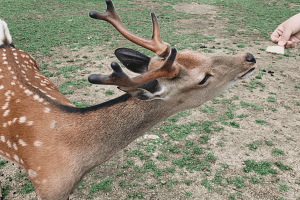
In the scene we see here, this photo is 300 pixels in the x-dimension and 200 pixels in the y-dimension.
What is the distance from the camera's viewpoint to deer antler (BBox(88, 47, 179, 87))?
190 cm

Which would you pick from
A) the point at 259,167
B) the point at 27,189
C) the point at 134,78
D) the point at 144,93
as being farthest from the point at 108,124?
the point at 259,167

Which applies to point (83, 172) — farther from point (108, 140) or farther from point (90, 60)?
point (90, 60)

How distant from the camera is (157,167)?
3906 mm

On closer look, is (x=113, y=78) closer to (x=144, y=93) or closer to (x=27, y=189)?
(x=144, y=93)

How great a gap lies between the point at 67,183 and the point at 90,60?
17.0ft

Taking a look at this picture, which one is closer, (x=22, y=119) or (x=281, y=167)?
(x=22, y=119)

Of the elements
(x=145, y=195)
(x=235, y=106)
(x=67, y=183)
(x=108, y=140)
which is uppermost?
(x=108, y=140)

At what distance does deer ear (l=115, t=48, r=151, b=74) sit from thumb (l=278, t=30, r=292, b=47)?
2.42 m

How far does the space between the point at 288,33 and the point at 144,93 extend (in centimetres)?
273

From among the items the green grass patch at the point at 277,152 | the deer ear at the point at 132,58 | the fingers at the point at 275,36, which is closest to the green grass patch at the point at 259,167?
the green grass patch at the point at 277,152

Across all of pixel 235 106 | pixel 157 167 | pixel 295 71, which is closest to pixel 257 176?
pixel 157 167

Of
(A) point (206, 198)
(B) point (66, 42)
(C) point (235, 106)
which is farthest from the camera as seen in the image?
(B) point (66, 42)

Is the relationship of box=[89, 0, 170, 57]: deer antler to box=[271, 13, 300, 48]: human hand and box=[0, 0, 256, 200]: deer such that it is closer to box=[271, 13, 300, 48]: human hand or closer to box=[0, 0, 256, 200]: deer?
box=[0, 0, 256, 200]: deer

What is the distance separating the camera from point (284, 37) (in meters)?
3.72
